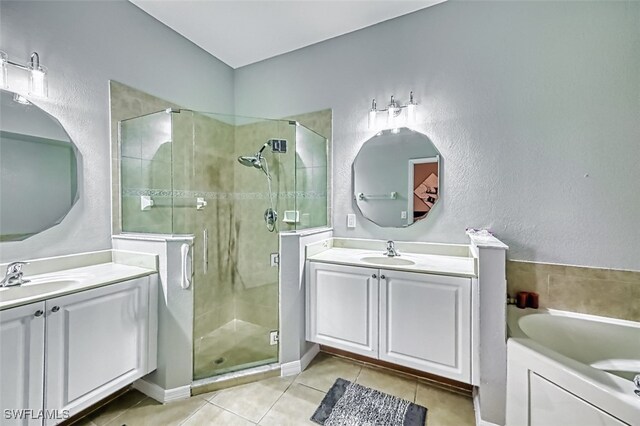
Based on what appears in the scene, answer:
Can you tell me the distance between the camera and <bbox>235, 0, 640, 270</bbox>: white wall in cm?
153

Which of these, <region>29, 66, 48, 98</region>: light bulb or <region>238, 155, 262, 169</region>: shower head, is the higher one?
<region>29, 66, 48, 98</region>: light bulb

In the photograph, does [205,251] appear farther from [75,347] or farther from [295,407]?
[295,407]

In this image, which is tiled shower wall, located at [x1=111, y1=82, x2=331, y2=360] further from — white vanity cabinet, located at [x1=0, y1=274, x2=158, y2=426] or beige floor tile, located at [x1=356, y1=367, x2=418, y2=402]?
beige floor tile, located at [x1=356, y1=367, x2=418, y2=402]

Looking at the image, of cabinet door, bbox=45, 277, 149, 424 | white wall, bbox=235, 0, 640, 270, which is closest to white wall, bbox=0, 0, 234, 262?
cabinet door, bbox=45, 277, 149, 424

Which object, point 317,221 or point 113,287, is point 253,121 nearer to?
point 317,221

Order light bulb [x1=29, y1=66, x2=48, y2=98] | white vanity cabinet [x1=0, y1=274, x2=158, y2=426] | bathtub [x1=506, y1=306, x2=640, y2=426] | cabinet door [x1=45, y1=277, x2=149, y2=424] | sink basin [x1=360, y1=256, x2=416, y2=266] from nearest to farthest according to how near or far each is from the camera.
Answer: bathtub [x1=506, y1=306, x2=640, y2=426] < white vanity cabinet [x1=0, y1=274, x2=158, y2=426] < cabinet door [x1=45, y1=277, x2=149, y2=424] < light bulb [x1=29, y1=66, x2=48, y2=98] < sink basin [x1=360, y1=256, x2=416, y2=266]

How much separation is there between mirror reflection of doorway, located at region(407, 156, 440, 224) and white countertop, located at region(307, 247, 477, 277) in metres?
0.35

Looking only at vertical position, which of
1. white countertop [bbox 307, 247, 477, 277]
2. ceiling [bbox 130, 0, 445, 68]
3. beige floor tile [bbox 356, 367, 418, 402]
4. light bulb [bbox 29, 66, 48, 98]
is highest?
ceiling [bbox 130, 0, 445, 68]

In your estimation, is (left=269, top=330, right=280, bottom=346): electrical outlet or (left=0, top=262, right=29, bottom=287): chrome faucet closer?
(left=0, top=262, right=29, bottom=287): chrome faucet

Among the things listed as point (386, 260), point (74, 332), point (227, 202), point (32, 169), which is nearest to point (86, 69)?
point (32, 169)

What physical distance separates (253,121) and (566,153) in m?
2.36

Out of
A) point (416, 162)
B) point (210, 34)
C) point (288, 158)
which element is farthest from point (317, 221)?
point (210, 34)

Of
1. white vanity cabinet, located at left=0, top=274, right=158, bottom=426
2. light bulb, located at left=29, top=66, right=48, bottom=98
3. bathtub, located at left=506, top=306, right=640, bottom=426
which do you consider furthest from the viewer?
light bulb, located at left=29, top=66, right=48, bottom=98

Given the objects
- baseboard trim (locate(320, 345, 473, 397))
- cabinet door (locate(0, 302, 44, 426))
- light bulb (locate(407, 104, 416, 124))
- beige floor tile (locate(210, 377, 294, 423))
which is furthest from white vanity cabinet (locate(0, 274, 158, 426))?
light bulb (locate(407, 104, 416, 124))
